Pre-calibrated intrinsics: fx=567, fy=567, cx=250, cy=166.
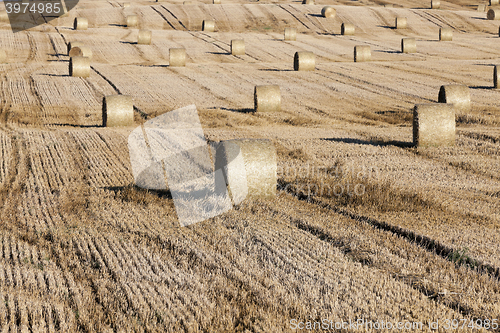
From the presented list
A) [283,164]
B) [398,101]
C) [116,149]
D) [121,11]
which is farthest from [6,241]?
[121,11]

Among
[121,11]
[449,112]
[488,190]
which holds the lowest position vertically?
[488,190]

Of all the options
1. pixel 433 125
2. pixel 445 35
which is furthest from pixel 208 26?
pixel 433 125

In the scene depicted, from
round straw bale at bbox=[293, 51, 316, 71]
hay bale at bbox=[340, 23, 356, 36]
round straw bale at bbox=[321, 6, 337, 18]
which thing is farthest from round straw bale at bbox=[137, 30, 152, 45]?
round straw bale at bbox=[321, 6, 337, 18]

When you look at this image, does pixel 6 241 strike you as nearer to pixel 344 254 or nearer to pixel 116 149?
pixel 344 254

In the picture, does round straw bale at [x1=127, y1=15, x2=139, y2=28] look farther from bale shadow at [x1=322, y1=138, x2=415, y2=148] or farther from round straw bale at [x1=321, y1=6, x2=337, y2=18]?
bale shadow at [x1=322, y1=138, x2=415, y2=148]

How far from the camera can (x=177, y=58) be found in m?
28.3

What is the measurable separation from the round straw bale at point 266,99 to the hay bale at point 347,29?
2489 cm

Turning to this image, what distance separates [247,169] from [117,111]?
27.9ft

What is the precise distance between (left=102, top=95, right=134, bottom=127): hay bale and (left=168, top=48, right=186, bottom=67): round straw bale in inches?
510

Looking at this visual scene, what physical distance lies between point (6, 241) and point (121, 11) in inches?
1737

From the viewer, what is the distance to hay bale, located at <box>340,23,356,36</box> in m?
40.8

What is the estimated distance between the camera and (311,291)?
16.1 feet

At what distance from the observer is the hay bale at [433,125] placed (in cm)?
1184

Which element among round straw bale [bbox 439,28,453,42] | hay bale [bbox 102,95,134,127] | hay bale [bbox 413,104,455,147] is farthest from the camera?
round straw bale [bbox 439,28,453,42]
